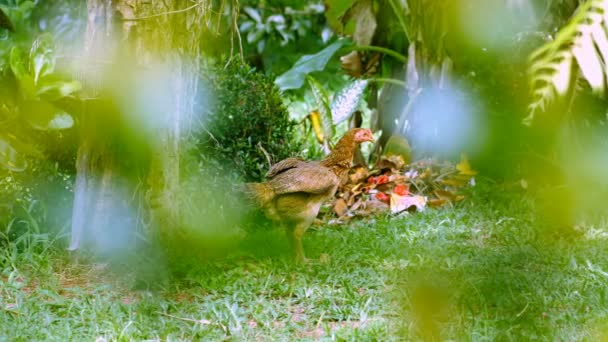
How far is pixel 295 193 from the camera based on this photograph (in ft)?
12.9

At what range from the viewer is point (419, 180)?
531 cm

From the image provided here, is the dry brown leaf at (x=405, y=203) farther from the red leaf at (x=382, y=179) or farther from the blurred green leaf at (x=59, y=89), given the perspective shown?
the blurred green leaf at (x=59, y=89)

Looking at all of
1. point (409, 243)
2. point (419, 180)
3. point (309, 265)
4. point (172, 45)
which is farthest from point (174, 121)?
point (419, 180)

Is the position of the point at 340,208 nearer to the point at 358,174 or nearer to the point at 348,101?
the point at 358,174

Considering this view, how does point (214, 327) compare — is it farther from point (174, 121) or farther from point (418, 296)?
point (418, 296)

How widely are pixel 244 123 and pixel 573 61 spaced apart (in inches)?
177

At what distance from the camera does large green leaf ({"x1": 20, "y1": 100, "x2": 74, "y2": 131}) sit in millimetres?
3180

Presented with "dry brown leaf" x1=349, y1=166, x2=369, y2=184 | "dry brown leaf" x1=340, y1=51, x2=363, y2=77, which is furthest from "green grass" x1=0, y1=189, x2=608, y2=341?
"dry brown leaf" x1=340, y1=51, x2=363, y2=77

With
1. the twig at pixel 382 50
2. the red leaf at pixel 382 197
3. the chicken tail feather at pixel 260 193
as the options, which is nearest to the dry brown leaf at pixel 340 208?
the red leaf at pixel 382 197

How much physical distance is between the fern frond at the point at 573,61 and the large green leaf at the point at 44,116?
2.91 meters

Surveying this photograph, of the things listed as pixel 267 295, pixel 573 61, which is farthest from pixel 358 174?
pixel 573 61

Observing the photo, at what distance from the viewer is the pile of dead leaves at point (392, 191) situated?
5065 mm

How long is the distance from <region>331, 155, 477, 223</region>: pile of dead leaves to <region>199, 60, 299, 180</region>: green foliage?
0.52 metres

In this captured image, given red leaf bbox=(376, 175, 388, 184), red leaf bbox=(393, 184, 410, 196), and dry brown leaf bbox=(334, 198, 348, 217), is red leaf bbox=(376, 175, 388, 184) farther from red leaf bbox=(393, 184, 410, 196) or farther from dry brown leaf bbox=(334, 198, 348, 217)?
dry brown leaf bbox=(334, 198, 348, 217)
